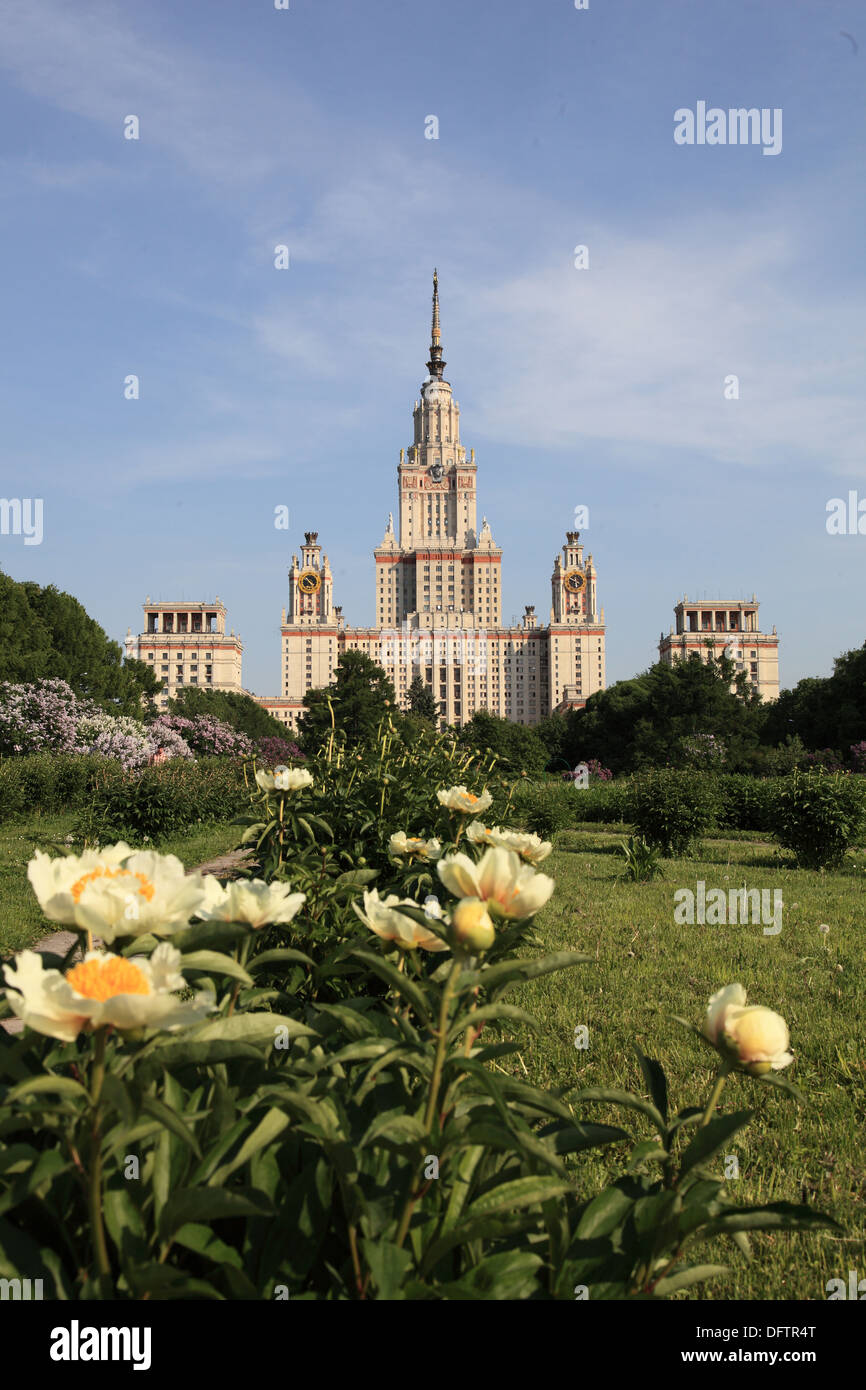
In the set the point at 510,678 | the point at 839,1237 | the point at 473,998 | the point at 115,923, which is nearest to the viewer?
the point at 115,923

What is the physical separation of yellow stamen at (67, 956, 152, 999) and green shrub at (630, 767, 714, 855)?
12.3 meters

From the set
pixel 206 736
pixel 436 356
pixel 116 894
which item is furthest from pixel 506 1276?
pixel 436 356

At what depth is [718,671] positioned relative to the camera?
37844 mm

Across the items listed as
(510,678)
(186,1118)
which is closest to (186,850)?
(186,1118)

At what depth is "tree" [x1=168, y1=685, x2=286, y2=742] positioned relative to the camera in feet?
214

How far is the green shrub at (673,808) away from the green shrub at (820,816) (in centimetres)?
140

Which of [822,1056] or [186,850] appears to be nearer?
[822,1056]

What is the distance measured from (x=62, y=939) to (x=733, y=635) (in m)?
109

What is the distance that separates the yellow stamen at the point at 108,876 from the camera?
1352mm

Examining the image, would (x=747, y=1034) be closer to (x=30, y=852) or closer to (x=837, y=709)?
(x=30, y=852)

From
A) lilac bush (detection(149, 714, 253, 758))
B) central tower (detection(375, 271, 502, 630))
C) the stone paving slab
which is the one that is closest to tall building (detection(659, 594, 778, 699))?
central tower (detection(375, 271, 502, 630))

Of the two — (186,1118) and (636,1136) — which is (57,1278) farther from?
(636,1136)
